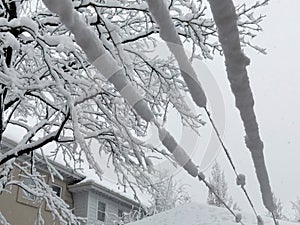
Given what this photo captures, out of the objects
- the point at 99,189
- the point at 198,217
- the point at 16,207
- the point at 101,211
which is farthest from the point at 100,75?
the point at 101,211

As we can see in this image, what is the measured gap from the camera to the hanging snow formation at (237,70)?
1.04 m

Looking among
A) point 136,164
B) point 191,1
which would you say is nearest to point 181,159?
point 191,1

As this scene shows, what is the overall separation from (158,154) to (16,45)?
3.00 m

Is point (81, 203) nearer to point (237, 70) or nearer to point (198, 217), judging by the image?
point (198, 217)

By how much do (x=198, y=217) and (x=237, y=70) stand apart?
457 cm

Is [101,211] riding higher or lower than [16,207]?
higher

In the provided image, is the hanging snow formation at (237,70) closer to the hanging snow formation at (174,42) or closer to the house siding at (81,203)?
the hanging snow formation at (174,42)

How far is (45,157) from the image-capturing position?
7855 mm

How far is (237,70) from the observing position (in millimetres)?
1161

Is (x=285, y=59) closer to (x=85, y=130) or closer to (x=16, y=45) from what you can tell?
(x=16, y=45)

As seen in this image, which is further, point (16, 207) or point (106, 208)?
point (106, 208)

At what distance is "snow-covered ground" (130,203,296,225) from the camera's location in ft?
16.8

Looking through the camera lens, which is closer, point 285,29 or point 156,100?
point 285,29

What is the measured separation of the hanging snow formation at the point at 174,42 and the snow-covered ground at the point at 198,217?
391 centimetres
